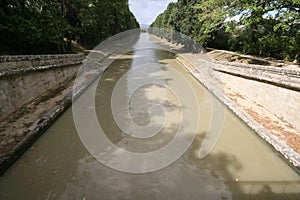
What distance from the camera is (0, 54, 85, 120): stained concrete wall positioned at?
5423 mm

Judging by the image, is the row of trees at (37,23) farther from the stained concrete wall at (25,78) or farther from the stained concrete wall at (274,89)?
the stained concrete wall at (274,89)

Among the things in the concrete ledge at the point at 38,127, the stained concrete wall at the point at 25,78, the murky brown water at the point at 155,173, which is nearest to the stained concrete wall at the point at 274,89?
the murky brown water at the point at 155,173

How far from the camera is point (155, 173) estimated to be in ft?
13.0

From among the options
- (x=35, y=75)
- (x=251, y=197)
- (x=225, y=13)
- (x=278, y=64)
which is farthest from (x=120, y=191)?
(x=278, y=64)

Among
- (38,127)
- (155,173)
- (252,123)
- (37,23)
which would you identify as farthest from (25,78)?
(252,123)

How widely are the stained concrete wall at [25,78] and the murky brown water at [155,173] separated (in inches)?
59.7

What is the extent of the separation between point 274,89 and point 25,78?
26.9 ft

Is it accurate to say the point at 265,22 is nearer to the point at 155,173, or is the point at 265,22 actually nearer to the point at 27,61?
the point at 155,173

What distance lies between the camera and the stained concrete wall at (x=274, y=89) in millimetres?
5373

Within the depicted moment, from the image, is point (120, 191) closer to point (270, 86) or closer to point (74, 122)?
point (74, 122)

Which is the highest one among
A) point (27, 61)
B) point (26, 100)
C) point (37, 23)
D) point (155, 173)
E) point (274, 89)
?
point (37, 23)

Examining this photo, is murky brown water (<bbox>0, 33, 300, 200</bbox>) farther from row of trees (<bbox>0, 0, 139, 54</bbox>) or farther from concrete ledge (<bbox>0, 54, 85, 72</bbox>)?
row of trees (<bbox>0, 0, 139, 54</bbox>)

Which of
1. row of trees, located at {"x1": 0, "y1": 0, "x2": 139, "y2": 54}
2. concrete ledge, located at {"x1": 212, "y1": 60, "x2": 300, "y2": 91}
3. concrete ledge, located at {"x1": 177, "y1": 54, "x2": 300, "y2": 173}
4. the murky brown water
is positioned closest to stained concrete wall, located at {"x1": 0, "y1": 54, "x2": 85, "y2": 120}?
the murky brown water

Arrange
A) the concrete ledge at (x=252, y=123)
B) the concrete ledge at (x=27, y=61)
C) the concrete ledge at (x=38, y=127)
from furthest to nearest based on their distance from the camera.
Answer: the concrete ledge at (x=27, y=61) → the concrete ledge at (x=252, y=123) → the concrete ledge at (x=38, y=127)
